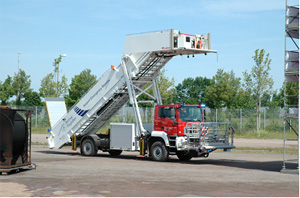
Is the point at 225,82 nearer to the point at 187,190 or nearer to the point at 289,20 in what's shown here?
the point at 289,20

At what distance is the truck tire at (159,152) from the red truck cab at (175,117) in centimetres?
64

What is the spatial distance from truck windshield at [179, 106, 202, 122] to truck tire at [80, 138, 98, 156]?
5.37 meters

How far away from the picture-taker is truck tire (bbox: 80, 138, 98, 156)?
2334cm

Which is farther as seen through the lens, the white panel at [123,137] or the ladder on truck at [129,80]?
the white panel at [123,137]

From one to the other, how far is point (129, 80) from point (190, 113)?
3321 mm

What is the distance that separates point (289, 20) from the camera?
57.1 ft

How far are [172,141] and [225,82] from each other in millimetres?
32758

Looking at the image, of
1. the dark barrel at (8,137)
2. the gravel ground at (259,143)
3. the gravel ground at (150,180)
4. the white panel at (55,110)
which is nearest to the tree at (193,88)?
the gravel ground at (259,143)

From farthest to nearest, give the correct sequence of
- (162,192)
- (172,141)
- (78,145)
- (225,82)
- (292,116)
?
1. (225,82)
2. (78,145)
3. (172,141)
4. (292,116)
5. (162,192)

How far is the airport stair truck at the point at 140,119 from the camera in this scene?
1988 cm

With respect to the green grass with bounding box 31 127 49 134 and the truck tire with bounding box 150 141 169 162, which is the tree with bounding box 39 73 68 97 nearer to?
the green grass with bounding box 31 127 49 134

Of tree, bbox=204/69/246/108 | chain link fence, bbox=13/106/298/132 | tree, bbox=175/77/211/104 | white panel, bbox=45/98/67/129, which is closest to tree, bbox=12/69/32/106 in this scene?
chain link fence, bbox=13/106/298/132

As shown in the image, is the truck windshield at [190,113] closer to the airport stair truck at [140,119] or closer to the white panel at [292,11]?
the airport stair truck at [140,119]

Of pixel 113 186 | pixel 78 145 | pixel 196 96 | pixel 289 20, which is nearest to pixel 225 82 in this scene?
pixel 78 145
